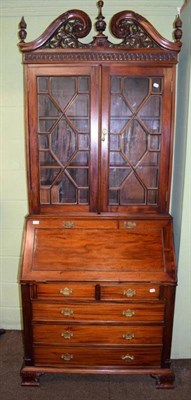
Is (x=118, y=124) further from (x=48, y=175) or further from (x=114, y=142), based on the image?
(x=48, y=175)

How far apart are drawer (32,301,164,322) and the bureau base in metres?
0.35

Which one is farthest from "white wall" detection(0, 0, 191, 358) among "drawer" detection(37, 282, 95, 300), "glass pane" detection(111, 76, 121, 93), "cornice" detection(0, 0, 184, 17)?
"drawer" detection(37, 282, 95, 300)

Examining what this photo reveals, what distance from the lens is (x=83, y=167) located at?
1.88 meters

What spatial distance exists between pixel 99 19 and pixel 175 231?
4.63 ft

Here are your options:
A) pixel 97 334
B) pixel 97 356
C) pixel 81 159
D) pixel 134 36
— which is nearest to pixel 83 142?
pixel 81 159

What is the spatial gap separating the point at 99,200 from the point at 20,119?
92cm

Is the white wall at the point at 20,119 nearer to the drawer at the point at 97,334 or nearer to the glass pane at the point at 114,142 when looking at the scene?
the drawer at the point at 97,334

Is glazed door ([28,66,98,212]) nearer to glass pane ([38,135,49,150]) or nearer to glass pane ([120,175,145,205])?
glass pane ([38,135,49,150])

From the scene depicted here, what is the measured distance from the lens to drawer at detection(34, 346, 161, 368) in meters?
1.88

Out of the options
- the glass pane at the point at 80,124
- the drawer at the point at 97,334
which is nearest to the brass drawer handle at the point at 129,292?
the drawer at the point at 97,334

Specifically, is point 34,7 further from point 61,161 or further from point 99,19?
point 61,161

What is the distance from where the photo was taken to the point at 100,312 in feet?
5.98

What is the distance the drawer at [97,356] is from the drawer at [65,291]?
0.36 m

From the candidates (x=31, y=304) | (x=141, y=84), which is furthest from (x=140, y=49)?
(x=31, y=304)
